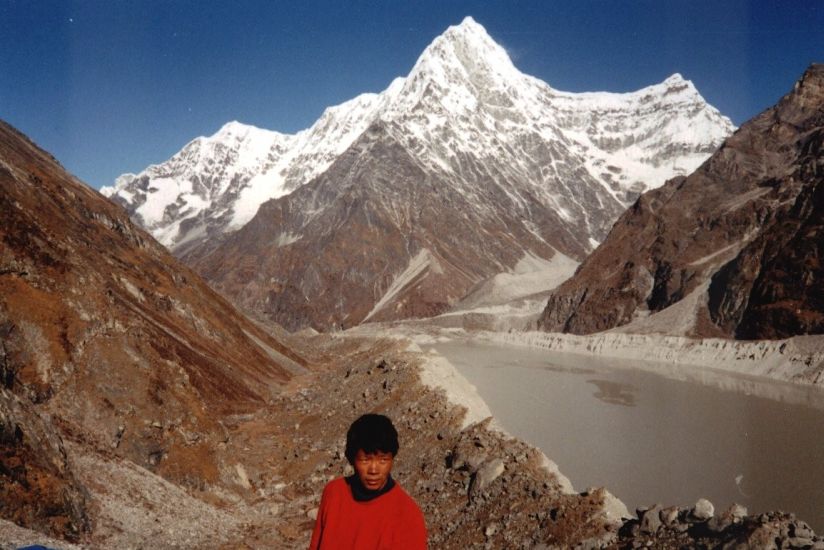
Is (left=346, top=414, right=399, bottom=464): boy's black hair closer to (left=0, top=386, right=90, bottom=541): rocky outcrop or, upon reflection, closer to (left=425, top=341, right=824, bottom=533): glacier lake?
(left=0, top=386, right=90, bottom=541): rocky outcrop

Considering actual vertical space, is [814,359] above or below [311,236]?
below

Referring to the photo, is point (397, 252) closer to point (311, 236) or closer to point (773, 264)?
point (311, 236)

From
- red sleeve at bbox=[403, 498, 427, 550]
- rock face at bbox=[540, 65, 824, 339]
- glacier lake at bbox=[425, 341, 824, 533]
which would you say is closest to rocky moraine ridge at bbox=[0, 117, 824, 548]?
red sleeve at bbox=[403, 498, 427, 550]

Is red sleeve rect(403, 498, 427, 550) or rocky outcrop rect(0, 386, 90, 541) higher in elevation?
red sleeve rect(403, 498, 427, 550)

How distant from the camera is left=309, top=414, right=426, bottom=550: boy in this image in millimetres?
4781

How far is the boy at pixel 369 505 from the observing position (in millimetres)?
4781

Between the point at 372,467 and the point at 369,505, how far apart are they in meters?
0.35

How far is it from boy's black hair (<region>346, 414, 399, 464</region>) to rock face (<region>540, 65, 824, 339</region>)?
67.8 meters

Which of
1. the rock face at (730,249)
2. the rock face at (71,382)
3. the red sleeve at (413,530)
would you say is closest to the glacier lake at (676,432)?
the rock face at (71,382)

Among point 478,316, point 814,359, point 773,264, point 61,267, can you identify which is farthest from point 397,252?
point 61,267

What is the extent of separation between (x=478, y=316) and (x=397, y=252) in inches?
2202

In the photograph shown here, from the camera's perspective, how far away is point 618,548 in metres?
10.7

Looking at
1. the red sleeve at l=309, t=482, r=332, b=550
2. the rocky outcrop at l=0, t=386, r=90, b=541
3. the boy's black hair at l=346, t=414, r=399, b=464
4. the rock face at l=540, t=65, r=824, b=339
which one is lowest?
the rocky outcrop at l=0, t=386, r=90, b=541

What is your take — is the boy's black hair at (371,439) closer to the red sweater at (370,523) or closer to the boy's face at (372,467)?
the boy's face at (372,467)
